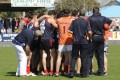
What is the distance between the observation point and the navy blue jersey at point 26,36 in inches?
559

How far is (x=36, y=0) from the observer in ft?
147

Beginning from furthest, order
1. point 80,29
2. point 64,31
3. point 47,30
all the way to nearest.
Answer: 1. point 47,30
2. point 64,31
3. point 80,29

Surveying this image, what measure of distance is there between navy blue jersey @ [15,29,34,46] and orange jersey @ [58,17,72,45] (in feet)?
2.94

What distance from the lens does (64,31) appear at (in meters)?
14.2

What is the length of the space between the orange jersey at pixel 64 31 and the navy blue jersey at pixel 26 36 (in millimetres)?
896

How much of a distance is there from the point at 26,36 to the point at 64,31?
46.6 inches

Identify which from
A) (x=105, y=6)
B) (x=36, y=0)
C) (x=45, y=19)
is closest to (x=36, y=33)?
(x=45, y=19)

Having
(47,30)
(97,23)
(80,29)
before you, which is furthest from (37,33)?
(97,23)

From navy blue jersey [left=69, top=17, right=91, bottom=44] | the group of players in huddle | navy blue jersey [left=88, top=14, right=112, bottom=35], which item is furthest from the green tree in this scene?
navy blue jersey [left=69, top=17, right=91, bottom=44]

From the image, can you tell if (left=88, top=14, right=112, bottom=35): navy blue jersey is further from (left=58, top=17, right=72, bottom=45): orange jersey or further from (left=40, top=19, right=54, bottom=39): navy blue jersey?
(left=40, top=19, right=54, bottom=39): navy blue jersey

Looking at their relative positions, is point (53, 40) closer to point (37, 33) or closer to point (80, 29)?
point (37, 33)

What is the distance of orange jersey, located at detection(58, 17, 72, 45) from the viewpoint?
14156mm

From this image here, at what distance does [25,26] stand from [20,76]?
160 cm

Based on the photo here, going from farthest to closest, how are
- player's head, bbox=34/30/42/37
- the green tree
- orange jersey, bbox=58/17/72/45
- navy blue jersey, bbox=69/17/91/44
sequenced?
the green tree, player's head, bbox=34/30/42/37, orange jersey, bbox=58/17/72/45, navy blue jersey, bbox=69/17/91/44
